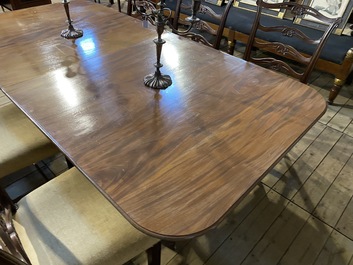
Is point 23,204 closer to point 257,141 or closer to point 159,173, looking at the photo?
point 159,173

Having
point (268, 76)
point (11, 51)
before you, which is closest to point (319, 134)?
point (268, 76)

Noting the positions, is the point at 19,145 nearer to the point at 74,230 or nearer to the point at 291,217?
the point at 74,230

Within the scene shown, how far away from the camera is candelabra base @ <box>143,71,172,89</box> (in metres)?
1.06

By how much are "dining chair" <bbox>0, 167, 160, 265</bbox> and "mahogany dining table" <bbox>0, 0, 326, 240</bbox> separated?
25cm

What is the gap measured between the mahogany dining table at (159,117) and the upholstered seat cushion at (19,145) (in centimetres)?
27

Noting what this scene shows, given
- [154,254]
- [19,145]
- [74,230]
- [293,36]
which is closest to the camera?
[74,230]

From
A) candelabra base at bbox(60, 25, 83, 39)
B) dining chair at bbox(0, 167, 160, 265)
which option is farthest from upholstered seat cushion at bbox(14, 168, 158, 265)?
candelabra base at bbox(60, 25, 83, 39)

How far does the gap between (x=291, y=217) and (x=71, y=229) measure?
1180 millimetres

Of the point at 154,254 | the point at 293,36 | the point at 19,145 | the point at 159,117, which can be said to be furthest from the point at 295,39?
the point at 19,145

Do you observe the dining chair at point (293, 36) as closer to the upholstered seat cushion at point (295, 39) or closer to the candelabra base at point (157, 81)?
the candelabra base at point (157, 81)

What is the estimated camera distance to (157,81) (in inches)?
42.0

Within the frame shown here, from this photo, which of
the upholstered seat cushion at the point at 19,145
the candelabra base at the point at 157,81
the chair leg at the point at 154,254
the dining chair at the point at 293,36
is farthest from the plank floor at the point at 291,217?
the candelabra base at the point at 157,81

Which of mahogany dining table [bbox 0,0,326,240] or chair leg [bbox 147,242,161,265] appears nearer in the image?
mahogany dining table [bbox 0,0,326,240]

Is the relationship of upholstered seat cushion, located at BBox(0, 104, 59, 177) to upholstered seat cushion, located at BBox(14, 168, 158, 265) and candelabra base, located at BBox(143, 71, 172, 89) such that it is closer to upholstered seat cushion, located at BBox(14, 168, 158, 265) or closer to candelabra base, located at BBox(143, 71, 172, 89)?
upholstered seat cushion, located at BBox(14, 168, 158, 265)
